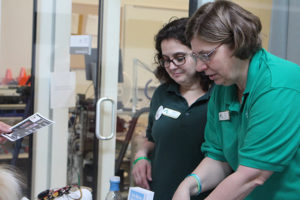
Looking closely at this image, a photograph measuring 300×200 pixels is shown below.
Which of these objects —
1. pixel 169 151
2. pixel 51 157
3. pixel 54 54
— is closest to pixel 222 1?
pixel 169 151

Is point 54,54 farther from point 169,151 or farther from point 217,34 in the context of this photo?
Answer: point 217,34

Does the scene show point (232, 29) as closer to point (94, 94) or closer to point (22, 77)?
point (94, 94)

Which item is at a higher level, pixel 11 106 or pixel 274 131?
pixel 274 131

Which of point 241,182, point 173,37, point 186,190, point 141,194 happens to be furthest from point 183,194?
point 173,37

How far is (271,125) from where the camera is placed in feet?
→ 3.43

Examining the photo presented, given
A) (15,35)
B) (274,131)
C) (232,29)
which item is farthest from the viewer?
(15,35)

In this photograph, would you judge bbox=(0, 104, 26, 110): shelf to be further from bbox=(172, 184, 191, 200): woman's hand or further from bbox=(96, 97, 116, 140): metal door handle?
bbox=(172, 184, 191, 200): woman's hand

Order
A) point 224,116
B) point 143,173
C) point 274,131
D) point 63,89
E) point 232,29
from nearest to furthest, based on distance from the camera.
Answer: point 274,131 < point 232,29 < point 224,116 < point 143,173 < point 63,89

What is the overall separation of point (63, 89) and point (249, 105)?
167 cm

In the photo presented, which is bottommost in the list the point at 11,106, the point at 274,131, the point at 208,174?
the point at 208,174

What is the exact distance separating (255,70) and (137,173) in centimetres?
91

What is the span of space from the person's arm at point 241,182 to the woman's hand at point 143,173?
70 centimetres

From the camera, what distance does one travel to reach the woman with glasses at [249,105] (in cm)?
105

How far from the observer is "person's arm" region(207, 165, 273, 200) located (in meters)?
1.09
